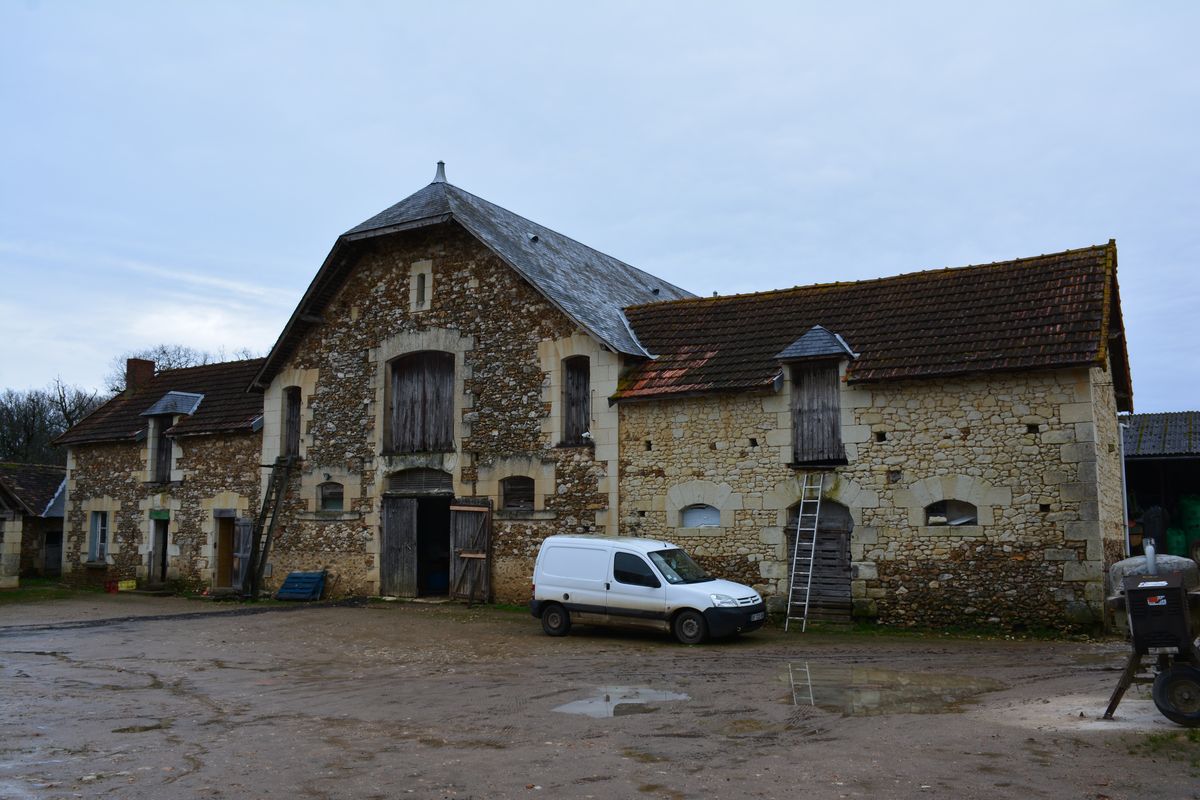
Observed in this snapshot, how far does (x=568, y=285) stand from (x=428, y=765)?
46.3 ft

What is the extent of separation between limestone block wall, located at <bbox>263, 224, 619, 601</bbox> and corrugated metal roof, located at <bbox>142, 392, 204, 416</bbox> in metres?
3.79

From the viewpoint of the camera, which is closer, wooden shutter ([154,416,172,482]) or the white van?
the white van

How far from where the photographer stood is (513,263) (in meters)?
19.1

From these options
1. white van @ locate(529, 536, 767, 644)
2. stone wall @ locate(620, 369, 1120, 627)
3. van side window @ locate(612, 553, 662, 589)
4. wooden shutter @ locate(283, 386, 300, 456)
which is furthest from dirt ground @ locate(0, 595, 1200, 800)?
wooden shutter @ locate(283, 386, 300, 456)

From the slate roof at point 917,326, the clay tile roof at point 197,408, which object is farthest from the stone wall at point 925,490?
the clay tile roof at point 197,408

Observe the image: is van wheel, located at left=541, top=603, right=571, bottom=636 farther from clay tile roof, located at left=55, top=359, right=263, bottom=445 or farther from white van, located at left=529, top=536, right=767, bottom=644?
clay tile roof, located at left=55, top=359, right=263, bottom=445

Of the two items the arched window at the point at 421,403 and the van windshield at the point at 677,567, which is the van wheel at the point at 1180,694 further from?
the arched window at the point at 421,403

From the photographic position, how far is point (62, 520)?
99.3 feet

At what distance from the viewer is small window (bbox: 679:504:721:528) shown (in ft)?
56.4

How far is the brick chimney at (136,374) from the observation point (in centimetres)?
2880

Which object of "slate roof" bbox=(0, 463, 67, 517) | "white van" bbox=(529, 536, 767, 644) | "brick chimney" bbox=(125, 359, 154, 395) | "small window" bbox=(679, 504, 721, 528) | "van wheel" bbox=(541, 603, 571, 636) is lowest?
"van wheel" bbox=(541, 603, 571, 636)

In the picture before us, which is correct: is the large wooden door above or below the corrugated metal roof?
below

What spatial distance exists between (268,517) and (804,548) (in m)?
12.5

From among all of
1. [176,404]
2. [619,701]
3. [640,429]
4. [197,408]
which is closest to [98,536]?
[176,404]
